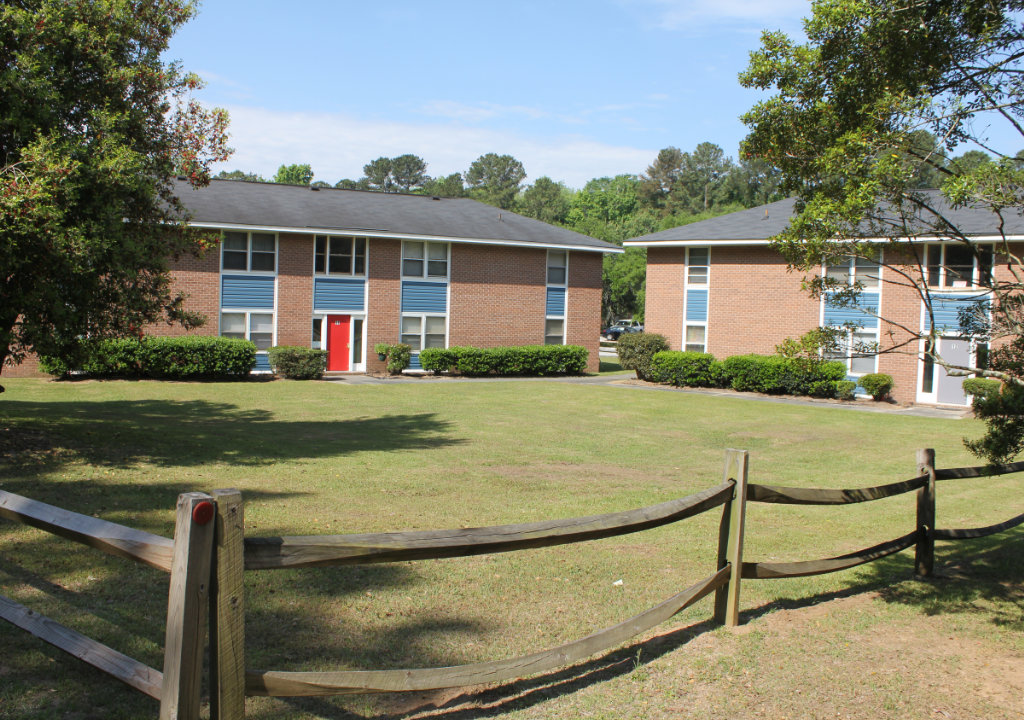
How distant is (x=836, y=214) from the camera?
19.8 ft

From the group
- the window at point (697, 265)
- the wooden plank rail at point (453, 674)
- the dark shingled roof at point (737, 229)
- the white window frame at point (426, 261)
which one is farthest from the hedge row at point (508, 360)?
the wooden plank rail at point (453, 674)

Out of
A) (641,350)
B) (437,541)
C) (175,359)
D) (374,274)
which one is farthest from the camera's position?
(374,274)

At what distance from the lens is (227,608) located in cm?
322

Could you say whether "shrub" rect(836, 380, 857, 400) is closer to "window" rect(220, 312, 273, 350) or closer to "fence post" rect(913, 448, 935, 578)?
"window" rect(220, 312, 273, 350)

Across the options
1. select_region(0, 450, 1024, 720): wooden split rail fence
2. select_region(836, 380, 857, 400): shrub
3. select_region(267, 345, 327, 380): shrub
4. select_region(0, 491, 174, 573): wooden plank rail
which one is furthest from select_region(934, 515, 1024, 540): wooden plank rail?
select_region(267, 345, 327, 380): shrub

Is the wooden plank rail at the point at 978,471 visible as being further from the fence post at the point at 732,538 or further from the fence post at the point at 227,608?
the fence post at the point at 227,608

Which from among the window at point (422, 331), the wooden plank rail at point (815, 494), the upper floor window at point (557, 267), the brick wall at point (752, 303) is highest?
the upper floor window at point (557, 267)

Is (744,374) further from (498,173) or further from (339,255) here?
(498,173)

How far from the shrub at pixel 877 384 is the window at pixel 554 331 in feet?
46.2

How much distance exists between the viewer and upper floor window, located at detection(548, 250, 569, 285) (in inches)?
1484

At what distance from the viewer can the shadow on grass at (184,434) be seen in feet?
38.9

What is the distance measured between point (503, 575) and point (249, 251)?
27.0m

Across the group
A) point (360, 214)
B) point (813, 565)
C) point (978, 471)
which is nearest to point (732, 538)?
point (813, 565)

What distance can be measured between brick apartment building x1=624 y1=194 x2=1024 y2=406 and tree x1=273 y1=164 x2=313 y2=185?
284 ft
